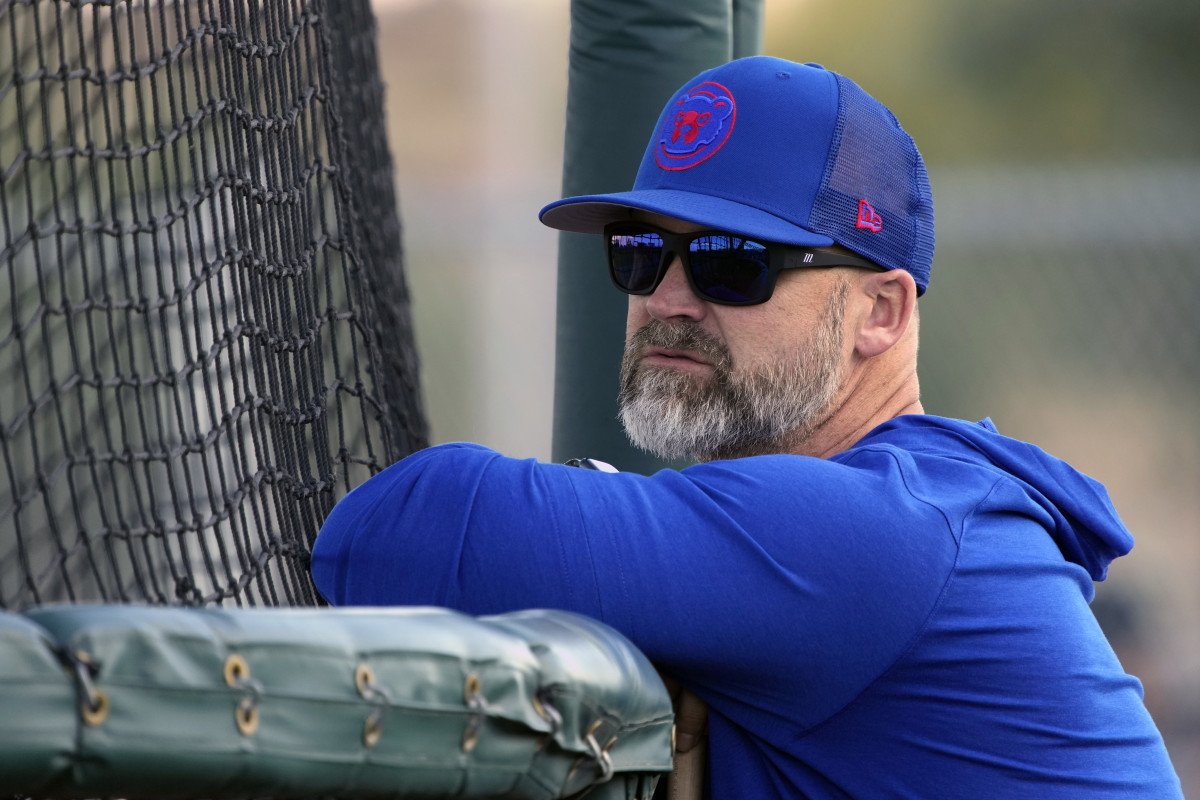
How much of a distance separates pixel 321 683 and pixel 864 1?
7.69 m

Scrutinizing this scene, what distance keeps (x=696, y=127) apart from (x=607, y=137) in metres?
0.38

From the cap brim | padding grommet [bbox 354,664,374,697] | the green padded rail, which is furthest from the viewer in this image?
the cap brim

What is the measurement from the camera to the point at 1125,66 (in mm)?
7160

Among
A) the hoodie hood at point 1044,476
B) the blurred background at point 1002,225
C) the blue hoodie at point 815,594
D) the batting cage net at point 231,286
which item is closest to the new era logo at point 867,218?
the hoodie hood at point 1044,476

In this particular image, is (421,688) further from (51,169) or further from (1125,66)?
(1125,66)

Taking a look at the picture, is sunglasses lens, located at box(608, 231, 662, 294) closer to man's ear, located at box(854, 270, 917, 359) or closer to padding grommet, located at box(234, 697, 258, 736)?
man's ear, located at box(854, 270, 917, 359)

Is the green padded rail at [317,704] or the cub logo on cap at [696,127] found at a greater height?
the cub logo on cap at [696,127]

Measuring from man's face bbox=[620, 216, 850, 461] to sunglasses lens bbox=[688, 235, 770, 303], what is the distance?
2 cm

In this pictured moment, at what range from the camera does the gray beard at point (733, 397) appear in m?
1.37

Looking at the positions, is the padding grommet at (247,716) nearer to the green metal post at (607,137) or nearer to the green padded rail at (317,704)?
the green padded rail at (317,704)

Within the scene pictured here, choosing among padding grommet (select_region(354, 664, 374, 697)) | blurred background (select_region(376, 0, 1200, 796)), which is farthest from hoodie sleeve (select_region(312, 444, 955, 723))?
blurred background (select_region(376, 0, 1200, 796))

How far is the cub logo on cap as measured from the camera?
1395 mm

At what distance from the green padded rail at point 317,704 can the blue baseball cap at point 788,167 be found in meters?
0.61

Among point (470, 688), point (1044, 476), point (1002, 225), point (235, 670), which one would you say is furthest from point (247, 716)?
point (1002, 225)
